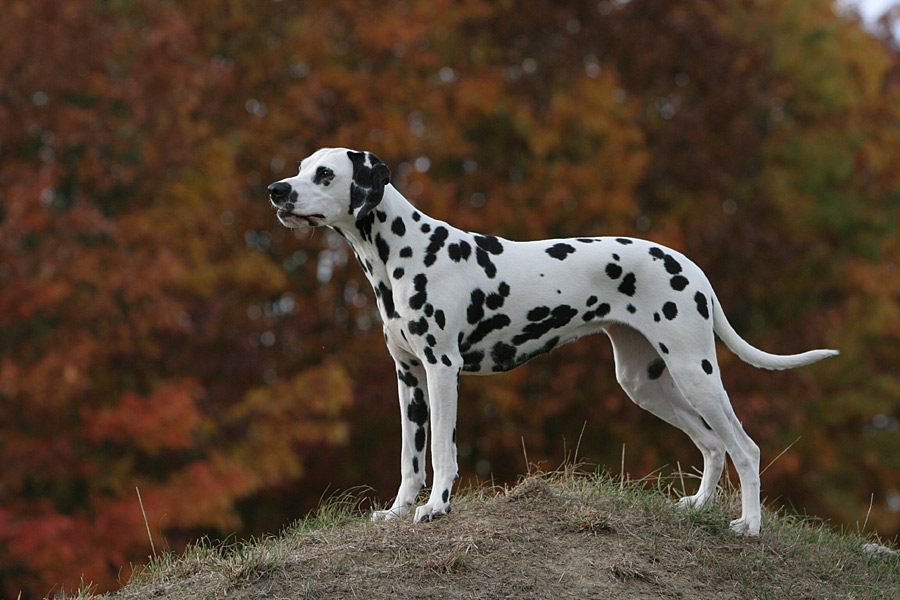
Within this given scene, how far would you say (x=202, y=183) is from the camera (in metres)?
14.7

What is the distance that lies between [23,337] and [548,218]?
685cm

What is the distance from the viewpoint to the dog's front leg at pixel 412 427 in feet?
23.1

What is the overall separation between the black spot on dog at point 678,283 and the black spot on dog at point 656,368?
26.0 inches

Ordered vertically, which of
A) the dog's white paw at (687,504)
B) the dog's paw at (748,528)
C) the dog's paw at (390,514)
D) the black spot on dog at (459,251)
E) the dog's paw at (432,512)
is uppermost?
the black spot on dog at (459,251)

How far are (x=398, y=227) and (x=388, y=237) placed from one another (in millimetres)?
88

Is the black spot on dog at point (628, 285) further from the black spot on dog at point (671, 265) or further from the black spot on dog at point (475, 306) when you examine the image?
the black spot on dog at point (475, 306)

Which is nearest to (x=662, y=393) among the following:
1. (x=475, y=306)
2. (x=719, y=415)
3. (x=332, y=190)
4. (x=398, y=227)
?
(x=719, y=415)

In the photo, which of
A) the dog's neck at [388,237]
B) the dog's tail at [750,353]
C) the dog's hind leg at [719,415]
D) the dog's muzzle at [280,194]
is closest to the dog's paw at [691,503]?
the dog's hind leg at [719,415]

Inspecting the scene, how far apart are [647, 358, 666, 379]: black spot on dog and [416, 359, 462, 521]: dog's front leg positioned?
1.50m

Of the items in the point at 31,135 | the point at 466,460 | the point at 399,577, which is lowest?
the point at 466,460

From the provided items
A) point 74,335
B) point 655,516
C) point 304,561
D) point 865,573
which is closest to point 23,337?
point 74,335

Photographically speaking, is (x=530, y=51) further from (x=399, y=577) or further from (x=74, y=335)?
(x=399, y=577)

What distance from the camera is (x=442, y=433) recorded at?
21.3 feet

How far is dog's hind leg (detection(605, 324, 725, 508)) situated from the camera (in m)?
7.36
